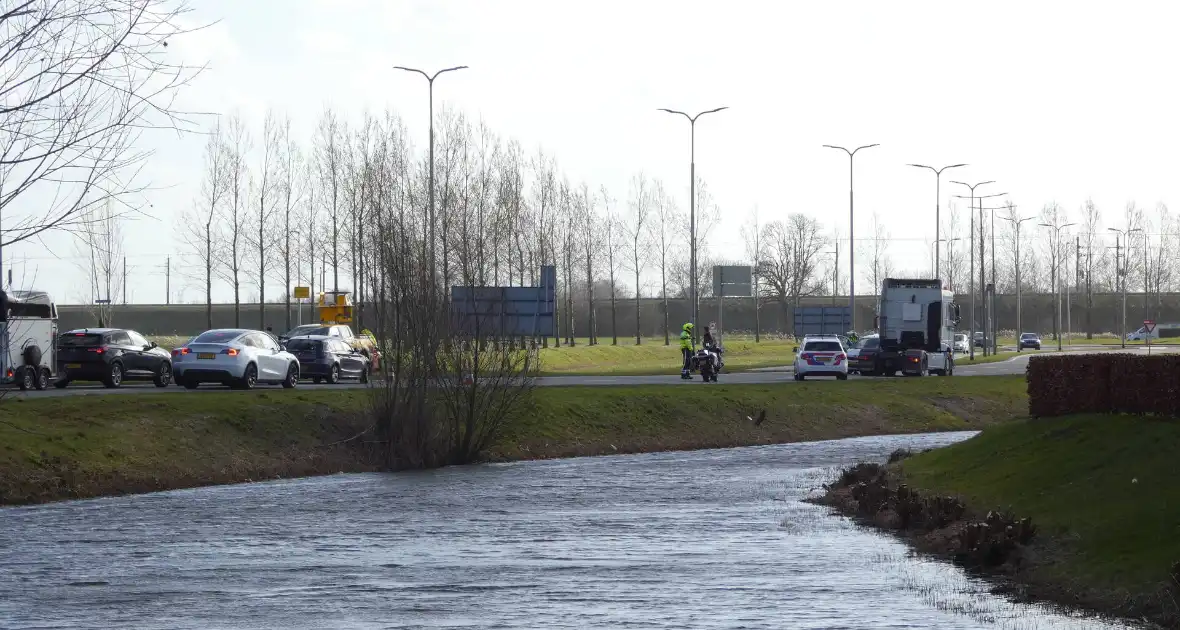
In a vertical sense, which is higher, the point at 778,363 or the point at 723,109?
the point at 723,109

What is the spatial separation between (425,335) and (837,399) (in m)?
18.4

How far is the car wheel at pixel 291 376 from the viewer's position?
43.9 meters

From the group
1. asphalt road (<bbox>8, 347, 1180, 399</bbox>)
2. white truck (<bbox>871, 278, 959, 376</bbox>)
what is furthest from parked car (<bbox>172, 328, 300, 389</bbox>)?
white truck (<bbox>871, 278, 959, 376</bbox>)

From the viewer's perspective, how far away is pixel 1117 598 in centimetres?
1548

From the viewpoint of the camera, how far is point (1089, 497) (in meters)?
19.4

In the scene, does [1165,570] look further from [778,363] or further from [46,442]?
[778,363]

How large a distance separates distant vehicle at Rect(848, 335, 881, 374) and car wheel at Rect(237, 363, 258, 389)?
31.2m

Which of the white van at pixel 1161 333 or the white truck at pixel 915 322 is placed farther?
the white van at pixel 1161 333

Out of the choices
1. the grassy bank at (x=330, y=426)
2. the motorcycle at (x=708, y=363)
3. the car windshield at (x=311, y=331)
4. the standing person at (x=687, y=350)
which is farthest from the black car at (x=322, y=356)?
the motorcycle at (x=708, y=363)

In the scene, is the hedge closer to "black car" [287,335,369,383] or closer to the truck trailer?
"black car" [287,335,369,383]

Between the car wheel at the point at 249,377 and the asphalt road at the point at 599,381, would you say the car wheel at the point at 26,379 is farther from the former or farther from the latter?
the car wheel at the point at 249,377

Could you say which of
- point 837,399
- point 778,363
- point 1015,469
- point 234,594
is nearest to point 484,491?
point 1015,469

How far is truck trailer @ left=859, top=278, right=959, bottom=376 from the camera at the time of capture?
61.7 m

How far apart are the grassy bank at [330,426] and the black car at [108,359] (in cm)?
843
